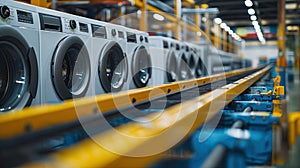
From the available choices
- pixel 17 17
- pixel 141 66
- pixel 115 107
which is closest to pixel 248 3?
pixel 141 66

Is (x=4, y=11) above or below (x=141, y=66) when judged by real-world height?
above

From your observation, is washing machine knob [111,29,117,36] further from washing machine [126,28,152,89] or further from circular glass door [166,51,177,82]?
circular glass door [166,51,177,82]

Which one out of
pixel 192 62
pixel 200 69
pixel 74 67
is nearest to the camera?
pixel 74 67

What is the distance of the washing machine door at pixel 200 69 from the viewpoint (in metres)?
7.42

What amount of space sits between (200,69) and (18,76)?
5.71m

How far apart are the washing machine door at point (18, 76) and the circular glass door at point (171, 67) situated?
3016 millimetres

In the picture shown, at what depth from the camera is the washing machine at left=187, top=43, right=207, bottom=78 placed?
6.96m

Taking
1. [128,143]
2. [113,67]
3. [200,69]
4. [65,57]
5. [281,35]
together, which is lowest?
[128,143]

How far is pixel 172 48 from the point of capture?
555 cm

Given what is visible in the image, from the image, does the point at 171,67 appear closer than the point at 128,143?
No

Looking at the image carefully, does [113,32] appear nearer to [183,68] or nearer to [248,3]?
[183,68]

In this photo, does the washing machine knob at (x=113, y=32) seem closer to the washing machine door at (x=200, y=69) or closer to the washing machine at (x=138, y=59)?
the washing machine at (x=138, y=59)

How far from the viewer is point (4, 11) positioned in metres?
2.30

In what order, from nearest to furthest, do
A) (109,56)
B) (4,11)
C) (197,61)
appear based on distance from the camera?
(4,11) → (109,56) → (197,61)
